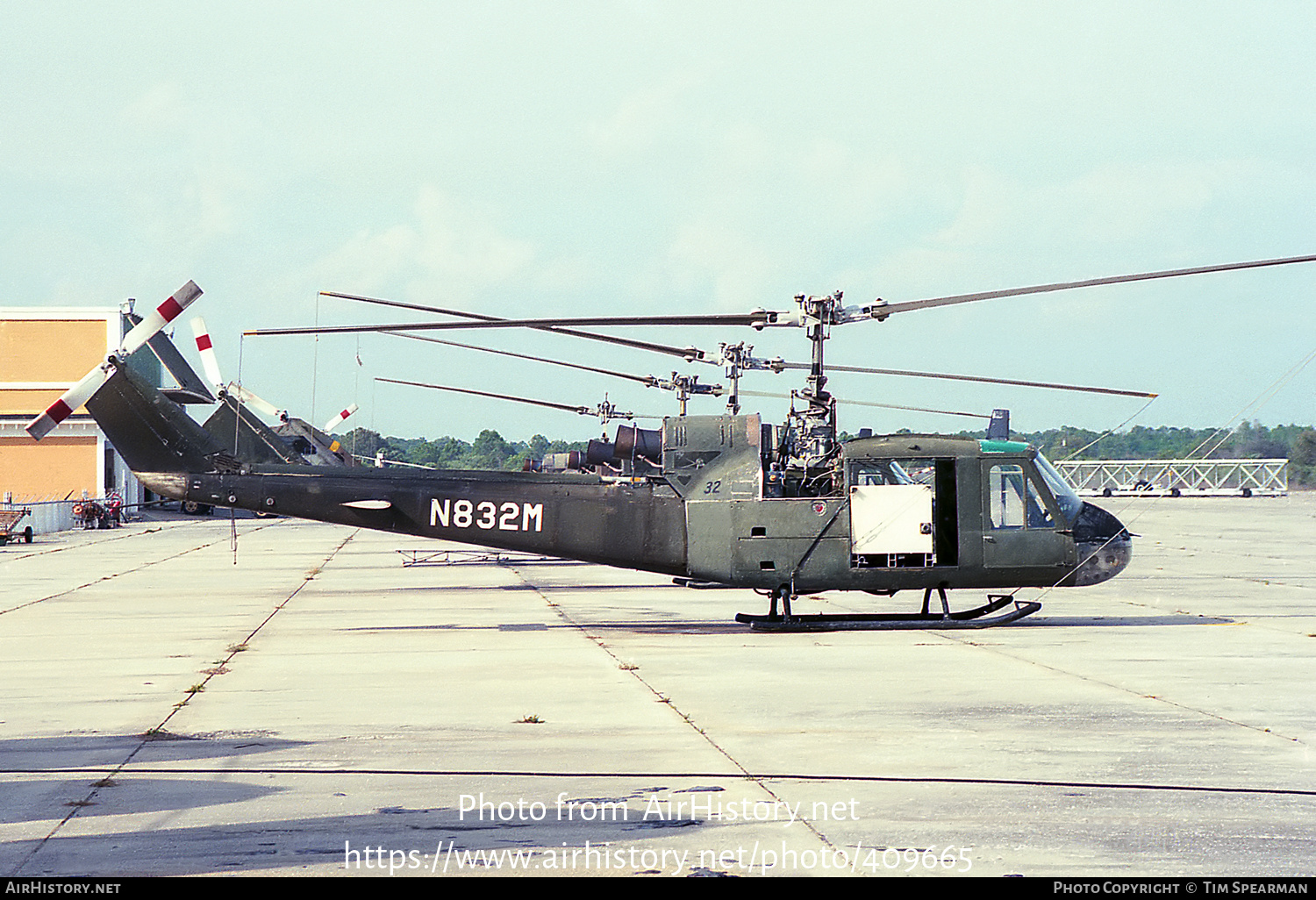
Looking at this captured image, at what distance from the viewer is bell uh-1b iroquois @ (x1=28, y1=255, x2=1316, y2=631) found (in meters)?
16.8

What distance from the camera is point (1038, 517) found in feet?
56.0

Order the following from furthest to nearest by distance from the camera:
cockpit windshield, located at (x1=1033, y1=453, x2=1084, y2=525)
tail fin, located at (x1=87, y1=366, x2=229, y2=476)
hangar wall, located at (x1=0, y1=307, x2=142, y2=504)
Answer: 1. hangar wall, located at (x1=0, y1=307, x2=142, y2=504)
2. tail fin, located at (x1=87, y1=366, x2=229, y2=476)
3. cockpit windshield, located at (x1=1033, y1=453, x2=1084, y2=525)

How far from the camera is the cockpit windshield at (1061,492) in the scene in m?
17.2

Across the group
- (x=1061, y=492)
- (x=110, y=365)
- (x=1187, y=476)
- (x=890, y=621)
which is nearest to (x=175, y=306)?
(x=110, y=365)

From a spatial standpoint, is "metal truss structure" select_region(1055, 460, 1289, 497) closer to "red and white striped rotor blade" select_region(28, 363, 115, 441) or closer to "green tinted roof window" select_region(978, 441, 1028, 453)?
"green tinted roof window" select_region(978, 441, 1028, 453)

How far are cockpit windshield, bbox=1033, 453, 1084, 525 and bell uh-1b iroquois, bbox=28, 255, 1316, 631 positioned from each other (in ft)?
0.10

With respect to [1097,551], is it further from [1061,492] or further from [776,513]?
[776,513]

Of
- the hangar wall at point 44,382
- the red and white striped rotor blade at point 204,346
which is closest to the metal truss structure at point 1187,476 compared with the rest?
the hangar wall at point 44,382

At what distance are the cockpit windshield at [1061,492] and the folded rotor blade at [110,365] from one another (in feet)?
37.6

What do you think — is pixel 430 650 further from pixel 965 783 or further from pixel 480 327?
pixel 965 783

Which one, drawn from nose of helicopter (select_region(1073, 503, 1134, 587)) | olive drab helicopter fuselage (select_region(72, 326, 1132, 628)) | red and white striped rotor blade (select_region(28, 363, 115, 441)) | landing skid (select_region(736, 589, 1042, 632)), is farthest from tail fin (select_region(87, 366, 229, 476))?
nose of helicopter (select_region(1073, 503, 1134, 587))

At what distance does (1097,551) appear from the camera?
17141 mm

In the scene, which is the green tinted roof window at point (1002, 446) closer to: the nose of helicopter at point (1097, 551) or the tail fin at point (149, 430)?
the nose of helicopter at point (1097, 551)
